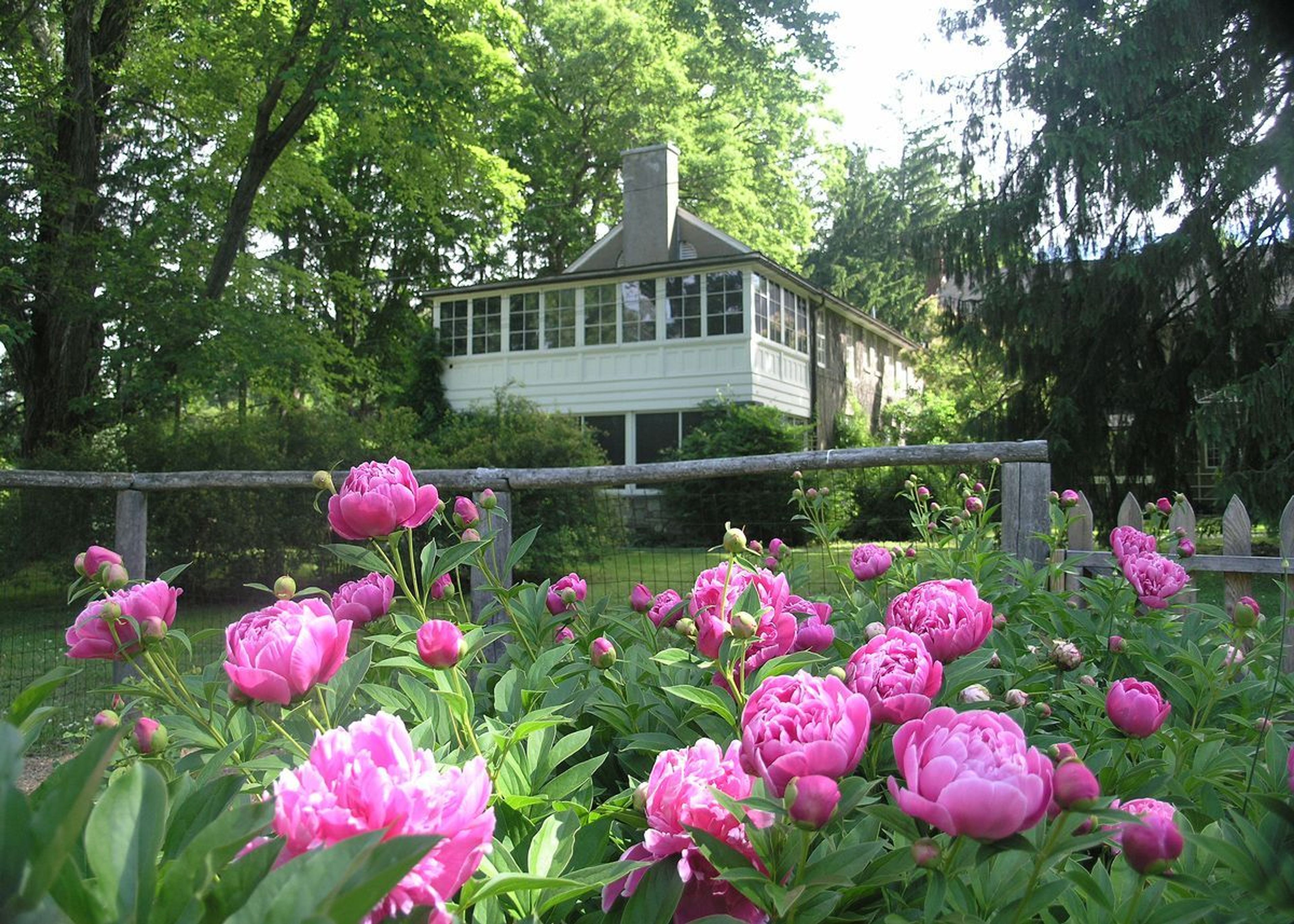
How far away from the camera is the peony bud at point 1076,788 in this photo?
650 mm

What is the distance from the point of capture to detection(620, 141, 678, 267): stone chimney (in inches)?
827

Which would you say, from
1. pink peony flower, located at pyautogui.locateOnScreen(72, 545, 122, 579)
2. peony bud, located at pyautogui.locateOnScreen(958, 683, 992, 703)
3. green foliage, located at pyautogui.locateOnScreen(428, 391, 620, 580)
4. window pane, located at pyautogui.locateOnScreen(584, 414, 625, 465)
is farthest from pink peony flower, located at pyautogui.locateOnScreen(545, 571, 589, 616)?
window pane, located at pyautogui.locateOnScreen(584, 414, 625, 465)

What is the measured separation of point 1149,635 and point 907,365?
97.2ft

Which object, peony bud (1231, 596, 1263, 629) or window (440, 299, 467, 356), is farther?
window (440, 299, 467, 356)

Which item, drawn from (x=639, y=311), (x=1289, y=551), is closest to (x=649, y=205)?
(x=639, y=311)

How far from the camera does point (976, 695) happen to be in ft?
3.53

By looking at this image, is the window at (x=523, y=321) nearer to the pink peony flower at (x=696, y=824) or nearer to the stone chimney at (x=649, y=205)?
the stone chimney at (x=649, y=205)

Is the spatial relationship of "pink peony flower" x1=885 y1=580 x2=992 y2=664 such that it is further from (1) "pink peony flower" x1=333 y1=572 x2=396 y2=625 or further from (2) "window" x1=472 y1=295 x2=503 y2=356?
(2) "window" x1=472 y1=295 x2=503 y2=356

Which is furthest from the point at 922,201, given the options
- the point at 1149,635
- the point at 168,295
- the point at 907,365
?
Answer: the point at 1149,635

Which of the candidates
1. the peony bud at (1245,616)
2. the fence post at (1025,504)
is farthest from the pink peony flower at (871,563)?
the fence post at (1025,504)

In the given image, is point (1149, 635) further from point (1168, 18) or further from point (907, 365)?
point (907, 365)

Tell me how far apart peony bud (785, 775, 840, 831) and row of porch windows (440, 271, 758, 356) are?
19326mm

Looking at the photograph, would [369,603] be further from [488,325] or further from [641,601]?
[488,325]

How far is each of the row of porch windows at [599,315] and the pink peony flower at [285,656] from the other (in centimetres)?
1915
